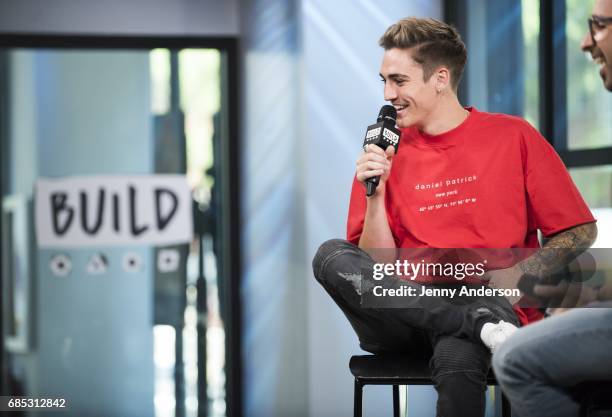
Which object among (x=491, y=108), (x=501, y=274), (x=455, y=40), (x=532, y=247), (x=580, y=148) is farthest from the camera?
(x=491, y=108)

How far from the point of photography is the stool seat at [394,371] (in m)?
1.63

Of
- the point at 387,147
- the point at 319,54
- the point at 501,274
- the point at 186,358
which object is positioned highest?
the point at 319,54

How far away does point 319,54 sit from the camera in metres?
3.05

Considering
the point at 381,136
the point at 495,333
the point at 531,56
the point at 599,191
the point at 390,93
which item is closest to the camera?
the point at 495,333

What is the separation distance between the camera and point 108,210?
362 centimetres

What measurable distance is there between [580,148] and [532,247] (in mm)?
833

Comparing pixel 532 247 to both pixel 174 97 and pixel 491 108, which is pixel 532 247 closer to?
pixel 491 108

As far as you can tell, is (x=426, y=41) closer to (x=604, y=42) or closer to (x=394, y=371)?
(x=604, y=42)

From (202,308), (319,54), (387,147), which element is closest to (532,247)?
(387,147)

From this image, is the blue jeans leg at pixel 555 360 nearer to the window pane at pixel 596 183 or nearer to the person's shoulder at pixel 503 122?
the person's shoulder at pixel 503 122

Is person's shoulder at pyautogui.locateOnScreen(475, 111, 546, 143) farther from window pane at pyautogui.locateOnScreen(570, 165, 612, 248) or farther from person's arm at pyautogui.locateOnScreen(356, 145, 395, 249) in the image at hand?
window pane at pyautogui.locateOnScreen(570, 165, 612, 248)

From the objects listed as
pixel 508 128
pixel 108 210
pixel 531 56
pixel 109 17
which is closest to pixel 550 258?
pixel 508 128

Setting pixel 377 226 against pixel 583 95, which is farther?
pixel 583 95

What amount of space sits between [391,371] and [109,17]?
8.14ft
